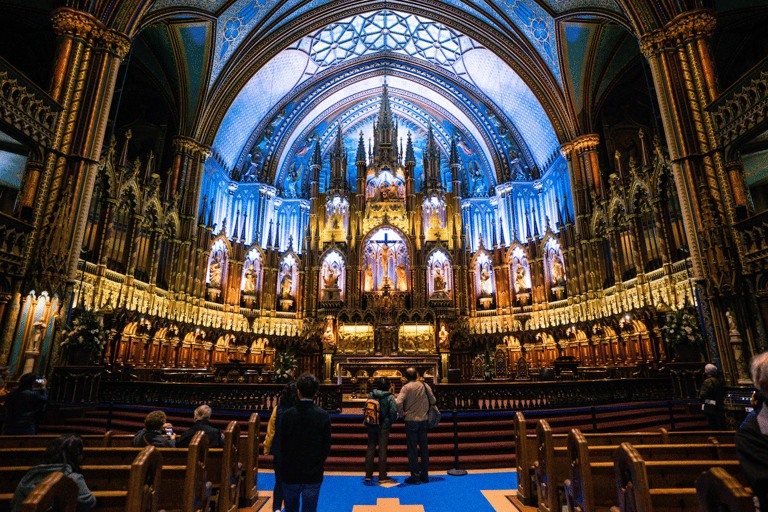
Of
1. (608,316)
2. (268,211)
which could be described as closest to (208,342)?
(268,211)

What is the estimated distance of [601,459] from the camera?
455 cm

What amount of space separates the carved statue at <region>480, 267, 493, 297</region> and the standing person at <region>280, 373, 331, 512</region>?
826 inches

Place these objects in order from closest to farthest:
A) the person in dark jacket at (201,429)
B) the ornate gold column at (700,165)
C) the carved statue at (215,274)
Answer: the person in dark jacket at (201,429) < the ornate gold column at (700,165) < the carved statue at (215,274)

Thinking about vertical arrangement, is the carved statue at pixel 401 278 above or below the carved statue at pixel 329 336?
above

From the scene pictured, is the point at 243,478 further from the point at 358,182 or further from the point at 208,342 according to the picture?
the point at 358,182

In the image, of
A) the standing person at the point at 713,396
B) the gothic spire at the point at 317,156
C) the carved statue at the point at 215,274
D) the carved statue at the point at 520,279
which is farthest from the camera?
the gothic spire at the point at 317,156

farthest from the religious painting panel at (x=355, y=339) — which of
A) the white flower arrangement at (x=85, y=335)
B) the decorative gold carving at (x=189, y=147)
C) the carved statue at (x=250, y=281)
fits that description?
the white flower arrangement at (x=85, y=335)

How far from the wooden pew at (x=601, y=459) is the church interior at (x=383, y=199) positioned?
1296 millimetres

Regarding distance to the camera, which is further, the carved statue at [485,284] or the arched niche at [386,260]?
the arched niche at [386,260]

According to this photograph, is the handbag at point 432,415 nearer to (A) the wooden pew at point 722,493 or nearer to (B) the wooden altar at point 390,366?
(A) the wooden pew at point 722,493

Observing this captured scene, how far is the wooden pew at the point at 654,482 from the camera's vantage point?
288 centimetres

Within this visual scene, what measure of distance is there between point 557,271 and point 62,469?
20.9 m

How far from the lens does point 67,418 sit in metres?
10.2

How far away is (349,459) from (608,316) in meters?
12.9
